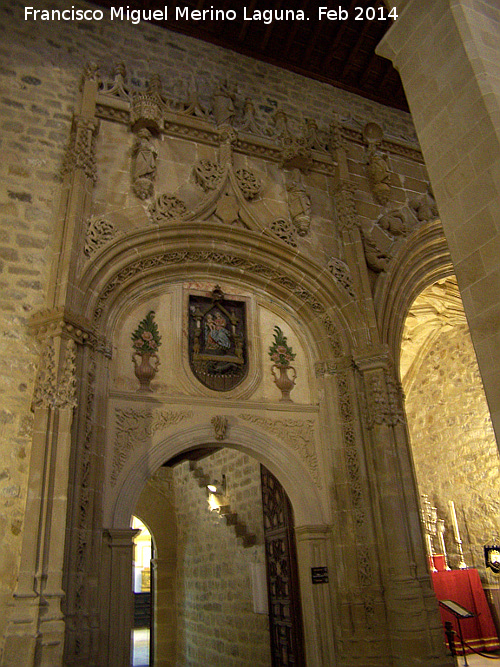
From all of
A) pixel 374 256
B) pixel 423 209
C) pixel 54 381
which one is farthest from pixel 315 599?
pixel 423 209

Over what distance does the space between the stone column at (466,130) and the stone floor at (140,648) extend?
35.9ft

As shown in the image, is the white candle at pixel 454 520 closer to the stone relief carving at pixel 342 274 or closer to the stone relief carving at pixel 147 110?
the stone relief carving at pixel 342 274

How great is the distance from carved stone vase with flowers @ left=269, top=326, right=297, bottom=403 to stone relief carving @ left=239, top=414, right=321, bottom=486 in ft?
1.07

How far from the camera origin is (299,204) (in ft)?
25.2

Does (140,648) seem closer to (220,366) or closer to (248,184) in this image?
(220,366)

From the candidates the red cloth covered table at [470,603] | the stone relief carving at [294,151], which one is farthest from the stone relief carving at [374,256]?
the red cloth covered table at [470,603]

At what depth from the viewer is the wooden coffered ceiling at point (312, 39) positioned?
8.85 m


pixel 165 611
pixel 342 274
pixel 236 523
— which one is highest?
pixel 342 274

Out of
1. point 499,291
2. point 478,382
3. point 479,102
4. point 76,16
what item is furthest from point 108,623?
point 478,382

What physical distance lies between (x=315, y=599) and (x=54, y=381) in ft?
11.7

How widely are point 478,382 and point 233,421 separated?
7397mm

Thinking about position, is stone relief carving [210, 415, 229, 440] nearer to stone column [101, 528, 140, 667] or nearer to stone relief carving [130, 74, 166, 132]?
stone column [101, 528, 140, 667]

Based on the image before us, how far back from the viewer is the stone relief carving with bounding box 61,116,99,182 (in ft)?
21.4

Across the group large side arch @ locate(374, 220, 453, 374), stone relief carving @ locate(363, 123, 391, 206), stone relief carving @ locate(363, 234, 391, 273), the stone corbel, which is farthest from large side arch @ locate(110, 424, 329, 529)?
stone relief carving @ locate(363, 123, 391, 206)
